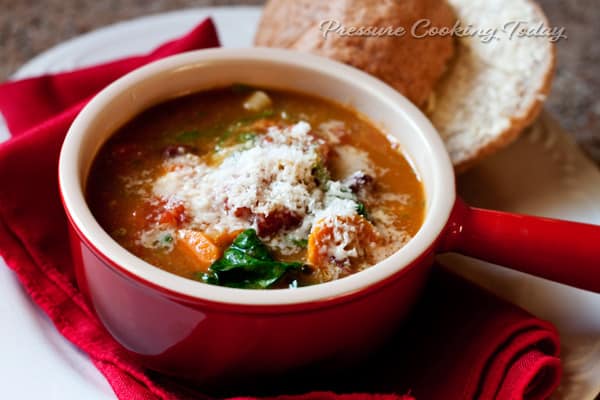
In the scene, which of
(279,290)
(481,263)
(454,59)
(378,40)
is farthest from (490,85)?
(279,290)

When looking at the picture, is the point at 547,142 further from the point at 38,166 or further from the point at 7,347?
the point at 7,347

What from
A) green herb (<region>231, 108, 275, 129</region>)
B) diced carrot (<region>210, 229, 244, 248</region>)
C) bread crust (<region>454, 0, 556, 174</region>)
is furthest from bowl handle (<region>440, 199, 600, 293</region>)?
green herb (<region>231, 108, 275, 129</region>)

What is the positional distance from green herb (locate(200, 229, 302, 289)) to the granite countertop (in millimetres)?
2004

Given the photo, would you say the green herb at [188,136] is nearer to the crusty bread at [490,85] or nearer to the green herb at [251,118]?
the green herb at [251,118]

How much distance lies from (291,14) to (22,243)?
4.27ft

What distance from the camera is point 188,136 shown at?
7.91ft

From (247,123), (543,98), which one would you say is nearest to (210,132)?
(247,123)

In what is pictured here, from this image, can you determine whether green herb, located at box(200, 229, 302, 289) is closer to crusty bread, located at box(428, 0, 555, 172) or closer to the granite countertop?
crusty bread, located at box(428, 0, 555, 172)

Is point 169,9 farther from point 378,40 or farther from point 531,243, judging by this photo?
point 531,243

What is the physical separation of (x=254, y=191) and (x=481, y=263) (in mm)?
826

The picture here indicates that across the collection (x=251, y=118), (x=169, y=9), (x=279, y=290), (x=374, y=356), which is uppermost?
→ (x=279, y=290)

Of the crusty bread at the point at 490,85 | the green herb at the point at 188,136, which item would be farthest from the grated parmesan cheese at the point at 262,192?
the crusty bread at the point at 490,85

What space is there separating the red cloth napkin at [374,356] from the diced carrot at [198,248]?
33cm

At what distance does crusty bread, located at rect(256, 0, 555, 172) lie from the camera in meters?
2.67
